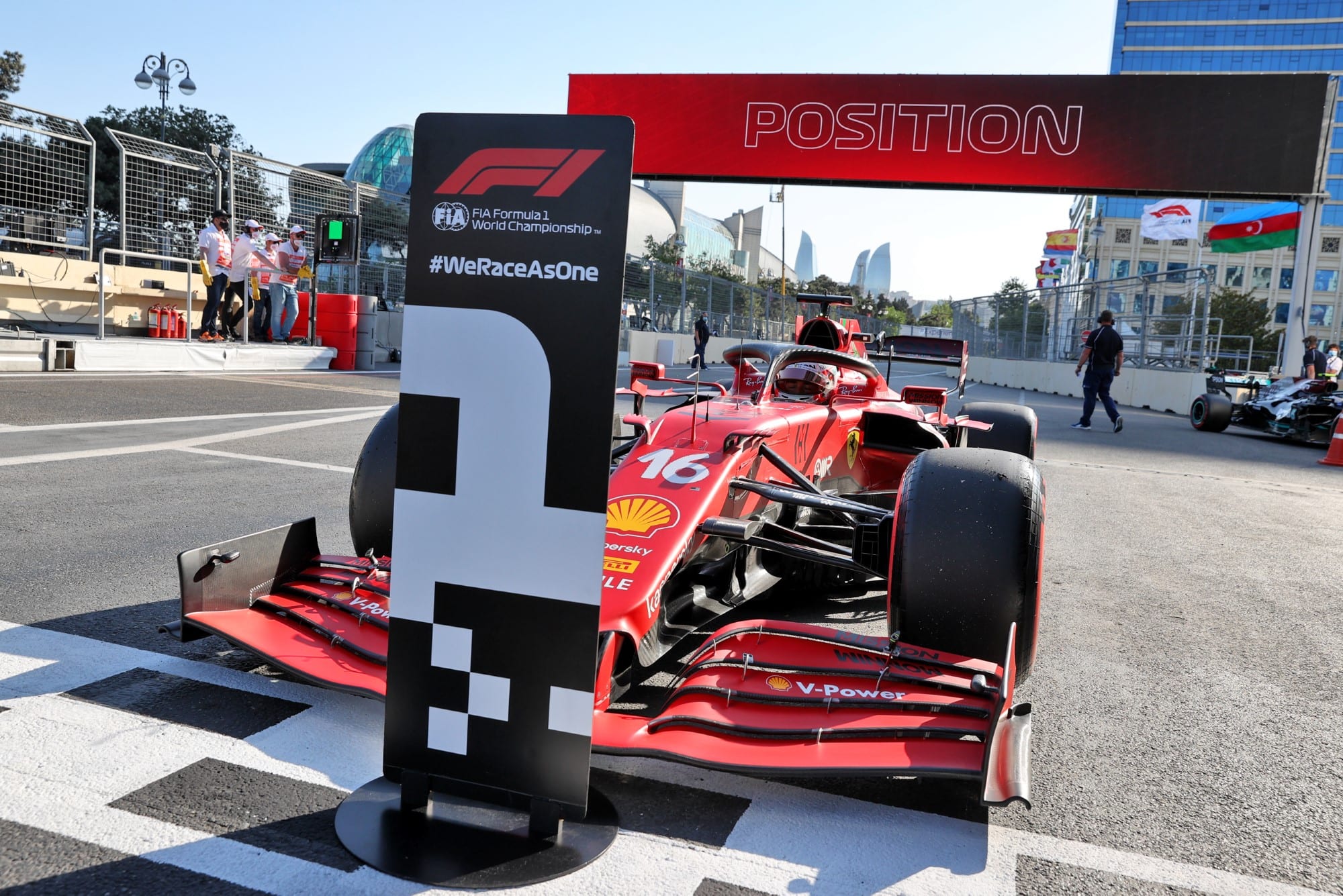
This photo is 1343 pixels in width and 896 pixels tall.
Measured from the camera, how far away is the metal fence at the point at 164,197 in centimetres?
1437

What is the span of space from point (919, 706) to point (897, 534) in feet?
2.42

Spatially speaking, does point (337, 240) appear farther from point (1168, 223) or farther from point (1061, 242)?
point (1061, 242)

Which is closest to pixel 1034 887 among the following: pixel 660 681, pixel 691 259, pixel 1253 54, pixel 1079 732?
pixel 1079 732

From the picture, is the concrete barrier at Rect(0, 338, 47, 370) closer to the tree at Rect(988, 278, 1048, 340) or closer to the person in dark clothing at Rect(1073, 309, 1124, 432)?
the person in dark clothing at Rect(1073, 309, 1124, 432)

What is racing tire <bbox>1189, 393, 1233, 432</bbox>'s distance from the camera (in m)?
13.9

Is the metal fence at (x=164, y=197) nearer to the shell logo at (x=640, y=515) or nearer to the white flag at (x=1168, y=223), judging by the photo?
the shell logo at (x=640, y=515)

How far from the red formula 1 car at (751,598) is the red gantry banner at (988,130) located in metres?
17.3

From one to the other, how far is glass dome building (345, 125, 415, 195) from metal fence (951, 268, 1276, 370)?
175ft

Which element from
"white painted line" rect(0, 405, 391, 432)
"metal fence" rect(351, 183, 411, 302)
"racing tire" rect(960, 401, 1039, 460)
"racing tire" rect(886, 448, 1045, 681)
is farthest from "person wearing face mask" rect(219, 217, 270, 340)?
"racing tire" rect(886, 448, 1045, 681)

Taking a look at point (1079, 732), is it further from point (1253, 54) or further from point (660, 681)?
point (1253, 54)

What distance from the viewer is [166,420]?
812 centimetres

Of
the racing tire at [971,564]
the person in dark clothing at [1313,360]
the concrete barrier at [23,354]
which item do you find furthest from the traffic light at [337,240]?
the person in dark clothing at [1313,360]

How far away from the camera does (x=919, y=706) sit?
2287 mm

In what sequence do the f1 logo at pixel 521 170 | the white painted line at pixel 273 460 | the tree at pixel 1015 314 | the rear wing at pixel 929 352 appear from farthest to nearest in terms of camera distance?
the tree at pixel 1015 314 → the rear wing at pixel 929 352 → the white painted line at pixel 273 460 → the f1 logo at pixel 521 170
